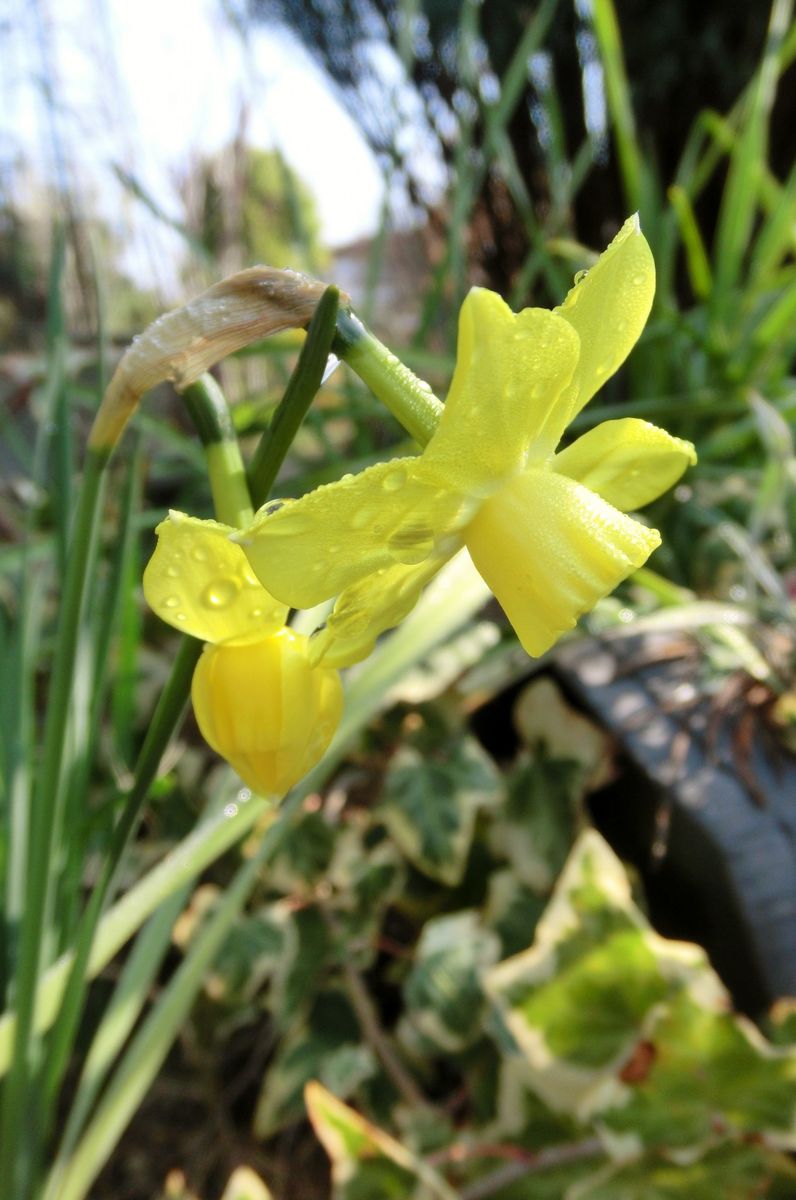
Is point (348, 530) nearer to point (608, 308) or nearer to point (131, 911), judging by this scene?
point (608, 308)

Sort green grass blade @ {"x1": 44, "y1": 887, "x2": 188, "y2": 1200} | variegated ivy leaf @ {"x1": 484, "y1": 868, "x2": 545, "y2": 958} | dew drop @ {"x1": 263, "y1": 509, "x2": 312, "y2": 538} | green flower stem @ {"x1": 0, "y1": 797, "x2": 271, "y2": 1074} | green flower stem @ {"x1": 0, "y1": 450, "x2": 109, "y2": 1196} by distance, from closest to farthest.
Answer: dew drop @ {"x1": 263, "y1": 509, "x2": 312, "y2": 538}
green flower stem @ {"x1": 0, "y1": 450, "x2": 109, "y2": 1196}
green flower stem @ {"x1": 0, "y1": 797, "x2": 271, "y2": 1074}
green grass blade @ {"x1": 44, "y1": 887, "x2": 188, "y2": 1200}
variegated ivy leaf @ {"x1": 484, "y1": 868, "x2": 545, "y2": 958}

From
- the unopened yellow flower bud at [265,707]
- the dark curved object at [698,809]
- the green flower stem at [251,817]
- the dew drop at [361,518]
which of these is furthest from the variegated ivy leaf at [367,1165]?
the dew drop at [361,518]

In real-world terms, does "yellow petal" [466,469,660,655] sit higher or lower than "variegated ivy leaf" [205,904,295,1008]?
higher

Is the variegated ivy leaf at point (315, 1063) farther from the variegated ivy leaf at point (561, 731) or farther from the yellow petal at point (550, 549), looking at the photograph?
the yellow petal at point (550, 549)

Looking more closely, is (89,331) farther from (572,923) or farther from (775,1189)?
(775,1189)

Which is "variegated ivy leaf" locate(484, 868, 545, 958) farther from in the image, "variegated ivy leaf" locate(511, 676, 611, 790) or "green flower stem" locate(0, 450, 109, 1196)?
"green flower stem" locate(0, 450, 109, 1196)

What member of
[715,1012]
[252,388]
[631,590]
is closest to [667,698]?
[631,590]

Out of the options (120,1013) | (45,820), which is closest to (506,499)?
(45,820)

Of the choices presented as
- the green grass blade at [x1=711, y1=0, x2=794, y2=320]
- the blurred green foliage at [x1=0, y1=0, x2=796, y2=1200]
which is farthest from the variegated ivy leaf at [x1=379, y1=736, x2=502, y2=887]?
the green grass blade at [x1=711, y1=0, x2=794, y2=320]
